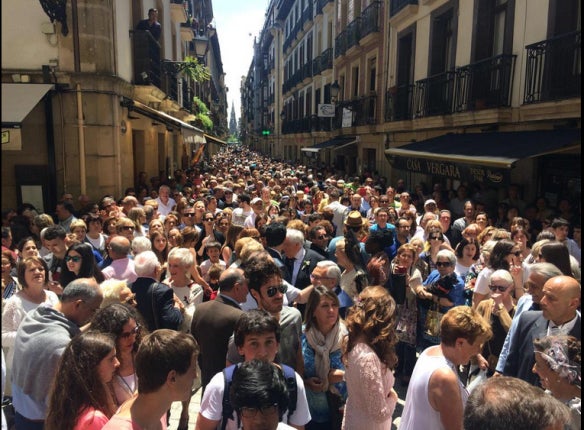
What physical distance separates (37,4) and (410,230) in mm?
8104

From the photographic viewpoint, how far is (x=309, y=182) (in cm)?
1359

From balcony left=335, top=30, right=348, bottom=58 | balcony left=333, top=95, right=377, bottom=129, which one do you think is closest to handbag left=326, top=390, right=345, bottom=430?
balcony left=333, top=95, right=377, bottom=129

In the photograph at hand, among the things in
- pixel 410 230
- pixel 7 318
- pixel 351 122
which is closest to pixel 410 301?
pixel 410 230

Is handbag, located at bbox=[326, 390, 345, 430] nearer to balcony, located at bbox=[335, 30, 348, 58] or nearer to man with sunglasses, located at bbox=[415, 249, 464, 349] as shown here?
man with sunglasses, located at bbox=[415, 249, 464, 349]

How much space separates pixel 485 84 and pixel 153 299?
9240 mm

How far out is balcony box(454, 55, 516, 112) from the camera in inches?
380

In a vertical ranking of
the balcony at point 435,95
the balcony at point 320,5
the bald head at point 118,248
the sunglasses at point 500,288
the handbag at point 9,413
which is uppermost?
the balcony at point 320,5

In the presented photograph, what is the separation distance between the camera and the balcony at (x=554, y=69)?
8.05 m

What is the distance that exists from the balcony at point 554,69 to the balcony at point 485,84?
0.61 meters

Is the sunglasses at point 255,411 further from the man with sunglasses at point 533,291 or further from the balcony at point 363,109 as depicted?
the balcony at point 363,109

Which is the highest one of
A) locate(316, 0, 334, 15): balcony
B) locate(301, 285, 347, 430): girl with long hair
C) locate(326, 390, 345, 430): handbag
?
locate(316, 0, 334, 15): balcony

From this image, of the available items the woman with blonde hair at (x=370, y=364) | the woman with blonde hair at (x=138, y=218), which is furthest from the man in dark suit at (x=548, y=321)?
the woman with blonde hair at (x=138, y=218)

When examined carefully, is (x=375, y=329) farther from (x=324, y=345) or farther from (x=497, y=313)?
(x=497, y=313)

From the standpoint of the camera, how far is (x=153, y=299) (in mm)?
3766
